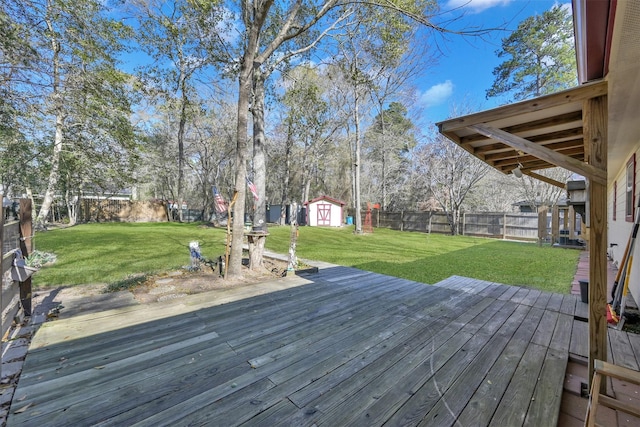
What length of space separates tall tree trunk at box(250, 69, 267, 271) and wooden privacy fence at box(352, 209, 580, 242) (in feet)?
36.3

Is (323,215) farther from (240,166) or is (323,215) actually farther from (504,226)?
(240,166)

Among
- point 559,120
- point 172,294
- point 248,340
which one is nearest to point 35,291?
point 172,294

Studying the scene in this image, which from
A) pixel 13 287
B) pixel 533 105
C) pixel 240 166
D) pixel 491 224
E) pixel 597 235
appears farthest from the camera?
pixel 491 224

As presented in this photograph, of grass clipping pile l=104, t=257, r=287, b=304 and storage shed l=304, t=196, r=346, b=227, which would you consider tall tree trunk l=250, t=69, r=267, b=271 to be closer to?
grass clipping pile l=104, t=257, r=287, b=304

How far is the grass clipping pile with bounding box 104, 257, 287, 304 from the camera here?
3.59 meters

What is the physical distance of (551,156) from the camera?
76.0 inches

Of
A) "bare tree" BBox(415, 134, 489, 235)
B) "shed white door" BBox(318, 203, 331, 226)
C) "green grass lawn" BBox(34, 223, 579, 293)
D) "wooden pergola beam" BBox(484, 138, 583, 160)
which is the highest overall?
"bare tree" BBox(415, 134, 489, 235)

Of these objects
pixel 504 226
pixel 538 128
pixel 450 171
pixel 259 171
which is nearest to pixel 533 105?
pixel 538 128

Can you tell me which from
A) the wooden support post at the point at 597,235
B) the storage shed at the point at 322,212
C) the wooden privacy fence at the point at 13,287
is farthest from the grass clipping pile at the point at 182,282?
the storage shed at the point at 322,212

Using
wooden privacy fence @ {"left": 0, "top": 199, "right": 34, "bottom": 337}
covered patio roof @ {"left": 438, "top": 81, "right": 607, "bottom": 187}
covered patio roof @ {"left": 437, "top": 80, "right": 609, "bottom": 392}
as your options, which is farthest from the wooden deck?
covered patio roof @ {"left": 438, "top": 81, "right": 607, "bottom": 187}

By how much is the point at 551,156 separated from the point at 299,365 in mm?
2349

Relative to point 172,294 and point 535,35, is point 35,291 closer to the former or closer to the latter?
point 172,294

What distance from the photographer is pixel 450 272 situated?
18.0 feet

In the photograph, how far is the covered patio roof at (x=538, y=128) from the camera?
1791 mm
